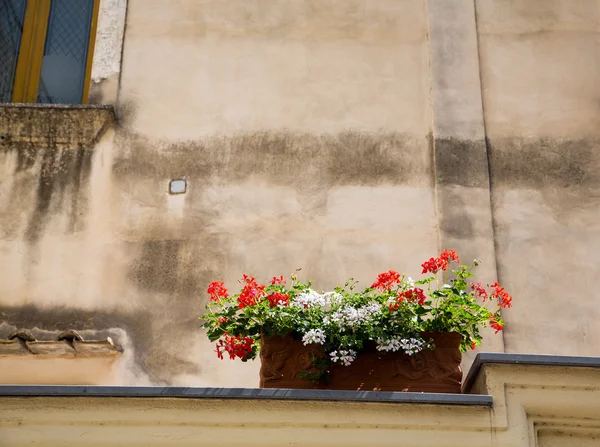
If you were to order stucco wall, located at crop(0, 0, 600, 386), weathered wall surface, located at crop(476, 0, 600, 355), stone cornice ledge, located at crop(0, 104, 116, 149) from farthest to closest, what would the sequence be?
stone cornice ledge, located at crop(0, 104, 116, 149) < stucco wall, located at crop(0, 0, 600, 386) < weathered wall surface, located at crop(476, 0, 600, 355)

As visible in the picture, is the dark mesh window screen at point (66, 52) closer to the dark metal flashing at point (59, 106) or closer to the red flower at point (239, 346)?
the dark metal flashing at point (59, 106)

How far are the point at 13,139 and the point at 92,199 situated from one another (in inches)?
35.1

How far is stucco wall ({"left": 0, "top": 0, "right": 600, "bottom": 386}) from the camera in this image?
7570mm

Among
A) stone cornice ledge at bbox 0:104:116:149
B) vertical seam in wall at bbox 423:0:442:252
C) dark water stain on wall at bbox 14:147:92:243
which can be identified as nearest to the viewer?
vertical seam in wall at bbox 423:0:442:252

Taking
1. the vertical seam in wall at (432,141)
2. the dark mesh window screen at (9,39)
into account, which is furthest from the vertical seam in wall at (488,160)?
the dark mesh window screen at (9,39)

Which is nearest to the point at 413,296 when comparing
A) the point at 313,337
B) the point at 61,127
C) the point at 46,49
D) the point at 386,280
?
the point at 386,280

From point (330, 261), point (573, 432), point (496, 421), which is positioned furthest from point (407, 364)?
point (330, 261)

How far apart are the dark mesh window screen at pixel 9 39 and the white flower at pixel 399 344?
5070 millimetres

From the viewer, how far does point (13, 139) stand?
8188 millimetres

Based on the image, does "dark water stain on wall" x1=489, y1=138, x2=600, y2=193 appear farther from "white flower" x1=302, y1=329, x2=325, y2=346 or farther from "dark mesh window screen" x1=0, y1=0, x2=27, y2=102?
"dark mesh window screen" x1=0, y1=0, x2=27, y2=102

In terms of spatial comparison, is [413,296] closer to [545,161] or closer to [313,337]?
[313,337]

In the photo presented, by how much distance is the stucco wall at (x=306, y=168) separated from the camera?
24.8ft

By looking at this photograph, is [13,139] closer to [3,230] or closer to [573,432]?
[3,230]

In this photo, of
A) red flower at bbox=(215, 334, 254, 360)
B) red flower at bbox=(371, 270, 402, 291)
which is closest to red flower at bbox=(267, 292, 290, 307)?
red flower at bbox=(215, 334, 254, 360)
